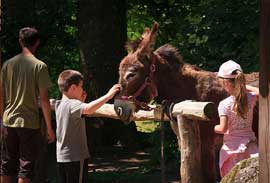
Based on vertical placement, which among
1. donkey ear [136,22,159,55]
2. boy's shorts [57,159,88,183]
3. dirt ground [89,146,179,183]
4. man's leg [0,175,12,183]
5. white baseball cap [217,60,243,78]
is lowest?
dirt ground [89,146,179,183]

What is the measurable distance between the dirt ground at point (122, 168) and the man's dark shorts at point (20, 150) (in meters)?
3.43

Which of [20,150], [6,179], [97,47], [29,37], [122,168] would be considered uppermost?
[29,37]

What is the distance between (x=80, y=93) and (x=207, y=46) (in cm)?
343

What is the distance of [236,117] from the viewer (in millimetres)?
5977

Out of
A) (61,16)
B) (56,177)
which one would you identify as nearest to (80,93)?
(56,177)

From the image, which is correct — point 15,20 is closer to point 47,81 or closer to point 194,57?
point 194,57

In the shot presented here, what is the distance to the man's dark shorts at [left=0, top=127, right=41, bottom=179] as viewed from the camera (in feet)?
22.4

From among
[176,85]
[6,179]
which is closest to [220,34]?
[176,85]

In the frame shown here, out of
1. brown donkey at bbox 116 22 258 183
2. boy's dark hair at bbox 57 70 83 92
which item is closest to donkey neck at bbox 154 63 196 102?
brown donkey at bbox 116 22 258 183

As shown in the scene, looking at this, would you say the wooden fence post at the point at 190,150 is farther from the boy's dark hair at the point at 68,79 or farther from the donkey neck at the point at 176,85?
the boy's dark hair at the point at 68,79

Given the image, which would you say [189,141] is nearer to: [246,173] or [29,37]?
[246,173]

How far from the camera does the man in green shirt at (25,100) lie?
6699 millimetres

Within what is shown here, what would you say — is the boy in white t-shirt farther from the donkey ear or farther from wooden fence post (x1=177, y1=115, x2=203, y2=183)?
wooden fence post (x1=177, y1=115, x2=203, y2=183)

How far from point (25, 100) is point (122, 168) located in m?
5.16
